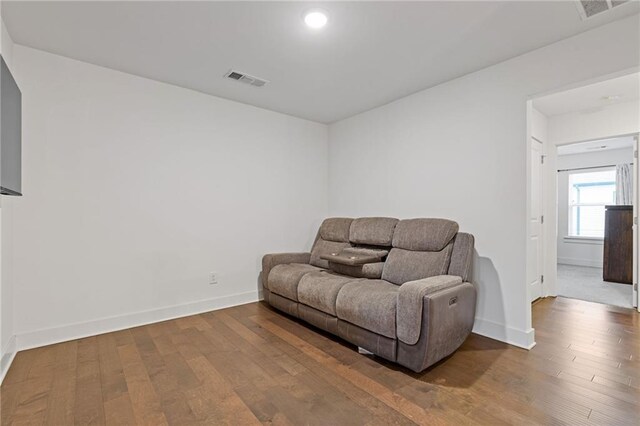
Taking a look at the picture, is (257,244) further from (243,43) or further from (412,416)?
(412,416)

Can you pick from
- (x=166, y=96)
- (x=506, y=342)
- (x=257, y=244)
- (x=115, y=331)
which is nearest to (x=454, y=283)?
(x=506, y=342)

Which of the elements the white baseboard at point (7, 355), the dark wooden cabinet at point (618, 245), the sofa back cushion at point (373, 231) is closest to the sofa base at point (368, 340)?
the sofa back cushion at point (373, 231)

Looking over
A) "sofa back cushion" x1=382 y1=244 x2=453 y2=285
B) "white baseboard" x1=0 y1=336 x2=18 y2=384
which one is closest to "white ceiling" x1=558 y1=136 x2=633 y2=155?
"sofa back cushion" x1=382 y1=244 x2=453 y2=285

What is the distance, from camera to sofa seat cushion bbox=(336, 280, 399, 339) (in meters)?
2.18

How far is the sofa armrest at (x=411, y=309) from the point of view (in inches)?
79.3

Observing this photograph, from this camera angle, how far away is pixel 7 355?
87.7 inches

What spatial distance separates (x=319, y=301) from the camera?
276 centimetres

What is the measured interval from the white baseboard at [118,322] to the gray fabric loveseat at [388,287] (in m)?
0.55

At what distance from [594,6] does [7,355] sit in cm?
475

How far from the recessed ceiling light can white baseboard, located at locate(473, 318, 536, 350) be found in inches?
114

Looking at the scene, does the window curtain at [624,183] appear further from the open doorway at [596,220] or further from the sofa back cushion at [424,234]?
the sofa back cushion at [424,234]

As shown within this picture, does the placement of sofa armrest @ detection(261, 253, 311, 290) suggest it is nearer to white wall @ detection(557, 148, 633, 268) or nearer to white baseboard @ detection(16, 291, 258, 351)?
white baseboard @ detection(16, 291, 258, 351)

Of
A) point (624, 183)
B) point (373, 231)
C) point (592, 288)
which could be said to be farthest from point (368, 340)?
point (624, 183)

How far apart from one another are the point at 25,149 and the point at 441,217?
382 centimetres
